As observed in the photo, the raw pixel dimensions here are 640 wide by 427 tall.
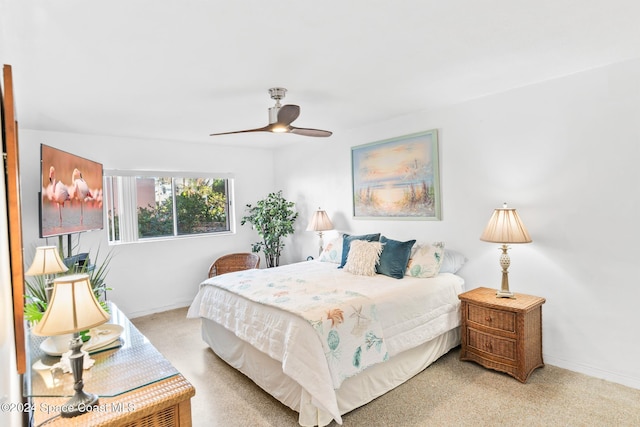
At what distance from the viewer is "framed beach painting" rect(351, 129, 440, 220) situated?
12.2ft

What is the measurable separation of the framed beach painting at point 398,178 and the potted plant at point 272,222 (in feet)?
3.90

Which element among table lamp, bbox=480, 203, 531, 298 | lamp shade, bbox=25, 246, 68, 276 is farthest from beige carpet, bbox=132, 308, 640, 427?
lamp shade, bbox=25, 246, 68, 276

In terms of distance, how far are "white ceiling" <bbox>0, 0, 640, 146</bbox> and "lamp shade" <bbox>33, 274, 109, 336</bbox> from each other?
1.31 metres

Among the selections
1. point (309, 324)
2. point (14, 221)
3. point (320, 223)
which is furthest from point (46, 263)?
point (320, 223)

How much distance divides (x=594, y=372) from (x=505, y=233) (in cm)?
127

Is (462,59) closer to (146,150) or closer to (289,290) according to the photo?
(289,290)

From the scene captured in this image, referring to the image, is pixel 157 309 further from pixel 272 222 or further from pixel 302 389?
pixel 302 389

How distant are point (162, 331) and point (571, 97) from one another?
464 centimetres

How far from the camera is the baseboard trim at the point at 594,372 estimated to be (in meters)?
2.58

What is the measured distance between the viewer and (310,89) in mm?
2924

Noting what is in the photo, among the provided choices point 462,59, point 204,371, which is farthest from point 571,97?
point 204,371

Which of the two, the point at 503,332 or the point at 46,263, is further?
the point at 503,332

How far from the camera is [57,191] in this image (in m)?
3.22

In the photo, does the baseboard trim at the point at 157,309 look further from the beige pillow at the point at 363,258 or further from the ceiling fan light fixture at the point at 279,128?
the ceiling fan light fixture at the point at 279,128
